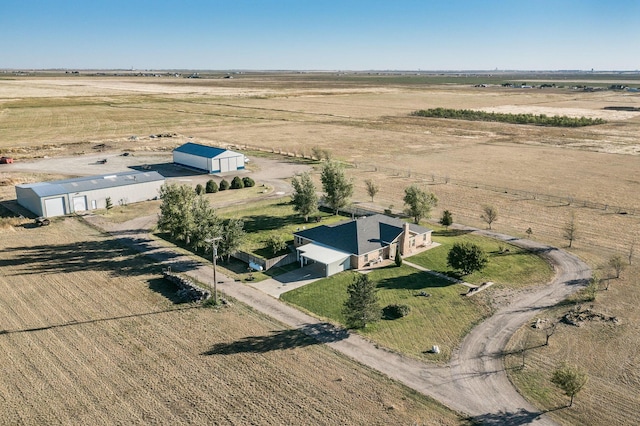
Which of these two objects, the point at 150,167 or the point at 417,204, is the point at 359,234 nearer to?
the point at 417,204

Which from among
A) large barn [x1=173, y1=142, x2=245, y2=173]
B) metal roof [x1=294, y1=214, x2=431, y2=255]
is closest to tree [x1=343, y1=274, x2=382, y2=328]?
metal roof [x1=294, y1=214, x2=431, y2=255]

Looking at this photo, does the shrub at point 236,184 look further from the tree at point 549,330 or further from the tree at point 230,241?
the tree at point 549,330

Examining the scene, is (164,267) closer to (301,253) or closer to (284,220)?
(301,253)

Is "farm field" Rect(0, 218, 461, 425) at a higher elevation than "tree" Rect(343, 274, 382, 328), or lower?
lower

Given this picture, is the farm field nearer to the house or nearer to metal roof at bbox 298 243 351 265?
metal roof at bbox 298 243 351 265

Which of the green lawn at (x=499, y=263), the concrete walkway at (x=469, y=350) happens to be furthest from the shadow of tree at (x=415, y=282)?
the concrete walkway at (x=469, y=350)
